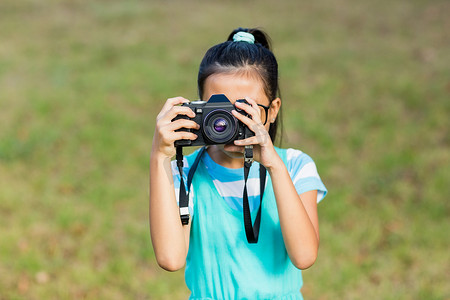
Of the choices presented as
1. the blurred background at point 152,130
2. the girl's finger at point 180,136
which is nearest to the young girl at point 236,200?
the girl's finger at point 180,136

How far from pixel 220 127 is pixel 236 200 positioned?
0.96ft

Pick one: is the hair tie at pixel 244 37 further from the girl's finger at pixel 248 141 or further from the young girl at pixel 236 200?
the girl's finger at pixel 248 141

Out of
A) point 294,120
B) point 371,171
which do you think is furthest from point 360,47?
point 371,171

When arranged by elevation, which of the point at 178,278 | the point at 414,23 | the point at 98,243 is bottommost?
the point at 178,278

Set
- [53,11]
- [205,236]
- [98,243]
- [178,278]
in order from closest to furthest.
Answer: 1. [205,236]
2. [178,278]
3. [98,243]
4. [53,11]

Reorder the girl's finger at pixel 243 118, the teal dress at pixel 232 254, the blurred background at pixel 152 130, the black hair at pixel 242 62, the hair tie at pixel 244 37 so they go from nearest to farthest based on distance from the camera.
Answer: the girl's finger at pixel 243 118 < the teal dress at pixel 232 254 < the black hair at pixel 242 62 < the hair tie at pixel 244 37 < the blurred background at pixel 152 130

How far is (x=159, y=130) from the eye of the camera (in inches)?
59.0

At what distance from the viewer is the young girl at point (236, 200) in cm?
150

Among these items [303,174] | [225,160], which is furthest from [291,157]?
[225,160]

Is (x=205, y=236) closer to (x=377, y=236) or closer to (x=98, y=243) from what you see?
(x=98, y=243)

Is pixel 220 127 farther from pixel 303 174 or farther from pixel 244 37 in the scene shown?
pixel 244 37

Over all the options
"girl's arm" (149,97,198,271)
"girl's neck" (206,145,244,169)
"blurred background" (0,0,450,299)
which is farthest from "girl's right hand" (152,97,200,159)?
"blurred background" (0,0,450,299)

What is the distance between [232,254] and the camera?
1600 millimetres

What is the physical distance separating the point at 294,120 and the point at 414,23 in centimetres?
420
